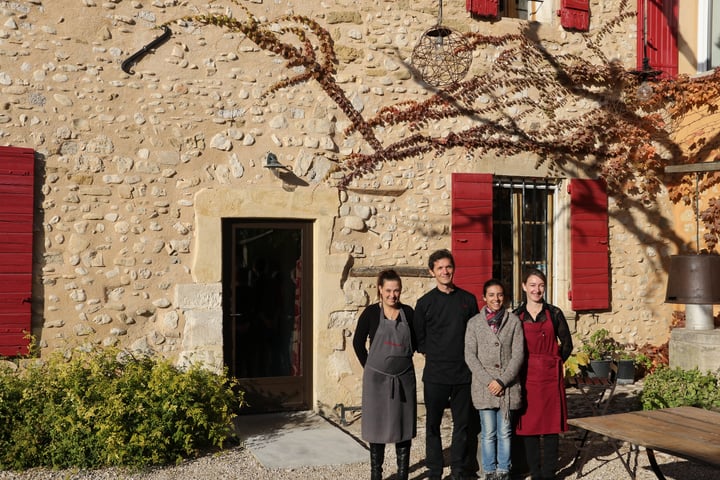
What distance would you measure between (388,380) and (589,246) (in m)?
4.04

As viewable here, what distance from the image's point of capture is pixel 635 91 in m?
8.07

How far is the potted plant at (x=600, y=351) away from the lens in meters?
7.72

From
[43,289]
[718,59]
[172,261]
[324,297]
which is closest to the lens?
[43,289]

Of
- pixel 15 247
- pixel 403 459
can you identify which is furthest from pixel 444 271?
pixel 15 247

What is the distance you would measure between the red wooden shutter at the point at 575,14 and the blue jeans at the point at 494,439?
477cm

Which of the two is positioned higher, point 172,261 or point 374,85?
point 374,85

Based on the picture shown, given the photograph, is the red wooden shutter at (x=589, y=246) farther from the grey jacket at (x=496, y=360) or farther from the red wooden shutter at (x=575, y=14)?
the grey jacket at (x=496, y=360)

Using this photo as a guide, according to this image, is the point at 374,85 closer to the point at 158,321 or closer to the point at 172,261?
the point at 172,261

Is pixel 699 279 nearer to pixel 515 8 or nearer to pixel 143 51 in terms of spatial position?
pixel 515 8

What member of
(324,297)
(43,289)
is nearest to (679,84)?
(324,297)

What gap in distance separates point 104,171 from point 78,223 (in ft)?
1.53

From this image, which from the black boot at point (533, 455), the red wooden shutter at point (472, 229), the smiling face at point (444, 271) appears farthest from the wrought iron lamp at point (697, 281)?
the smiling face at point (444, 271)

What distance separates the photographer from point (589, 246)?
788 cm

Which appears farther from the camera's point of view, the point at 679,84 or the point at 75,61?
the point at 679,84
